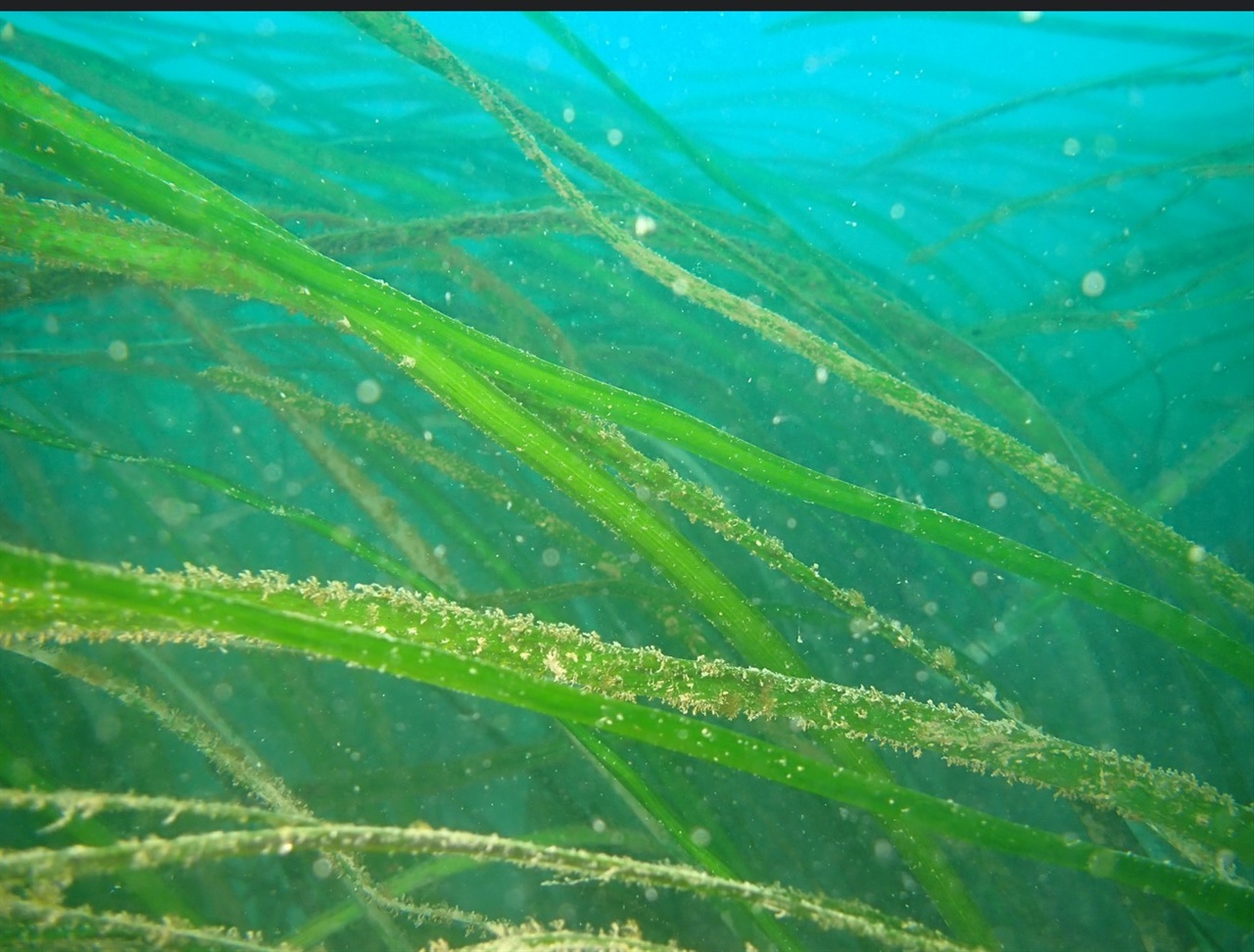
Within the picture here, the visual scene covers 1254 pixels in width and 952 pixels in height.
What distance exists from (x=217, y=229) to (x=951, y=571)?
3157 mm

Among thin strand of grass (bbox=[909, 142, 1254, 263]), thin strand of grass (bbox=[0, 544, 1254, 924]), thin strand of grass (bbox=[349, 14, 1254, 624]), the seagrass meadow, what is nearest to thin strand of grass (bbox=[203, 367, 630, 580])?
the seagrass meadow

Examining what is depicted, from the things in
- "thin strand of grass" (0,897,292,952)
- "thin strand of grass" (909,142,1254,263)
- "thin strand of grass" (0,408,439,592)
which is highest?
"thin strand of grass" (909,142,1254,263)

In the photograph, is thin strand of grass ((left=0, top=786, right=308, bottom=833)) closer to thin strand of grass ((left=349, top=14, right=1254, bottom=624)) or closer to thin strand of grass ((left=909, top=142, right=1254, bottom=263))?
thin strand of grass ((left=349, top=14, right=1254, bottom=624))

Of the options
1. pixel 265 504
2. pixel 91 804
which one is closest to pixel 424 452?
pixel 265 504

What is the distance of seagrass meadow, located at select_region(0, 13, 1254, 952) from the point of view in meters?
1.17

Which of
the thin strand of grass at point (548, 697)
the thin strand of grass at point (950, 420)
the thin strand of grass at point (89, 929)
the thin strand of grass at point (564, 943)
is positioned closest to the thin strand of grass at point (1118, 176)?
the thin strand of grass at point (950, 420)

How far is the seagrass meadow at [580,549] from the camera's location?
3.83 feet

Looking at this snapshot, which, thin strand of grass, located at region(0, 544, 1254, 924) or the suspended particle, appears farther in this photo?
the suspended particle

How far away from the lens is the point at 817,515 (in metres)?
3.27

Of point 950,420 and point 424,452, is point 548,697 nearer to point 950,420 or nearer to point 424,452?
point 950,420

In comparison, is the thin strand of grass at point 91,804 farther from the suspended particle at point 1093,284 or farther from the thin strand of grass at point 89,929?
the suspended particle at point 1093,284

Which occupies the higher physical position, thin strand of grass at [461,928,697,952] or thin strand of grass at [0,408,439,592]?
thin strand of grass at [0,408,439,592]

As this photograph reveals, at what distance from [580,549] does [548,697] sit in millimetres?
1364

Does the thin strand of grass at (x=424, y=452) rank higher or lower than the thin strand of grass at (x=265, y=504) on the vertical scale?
higher
